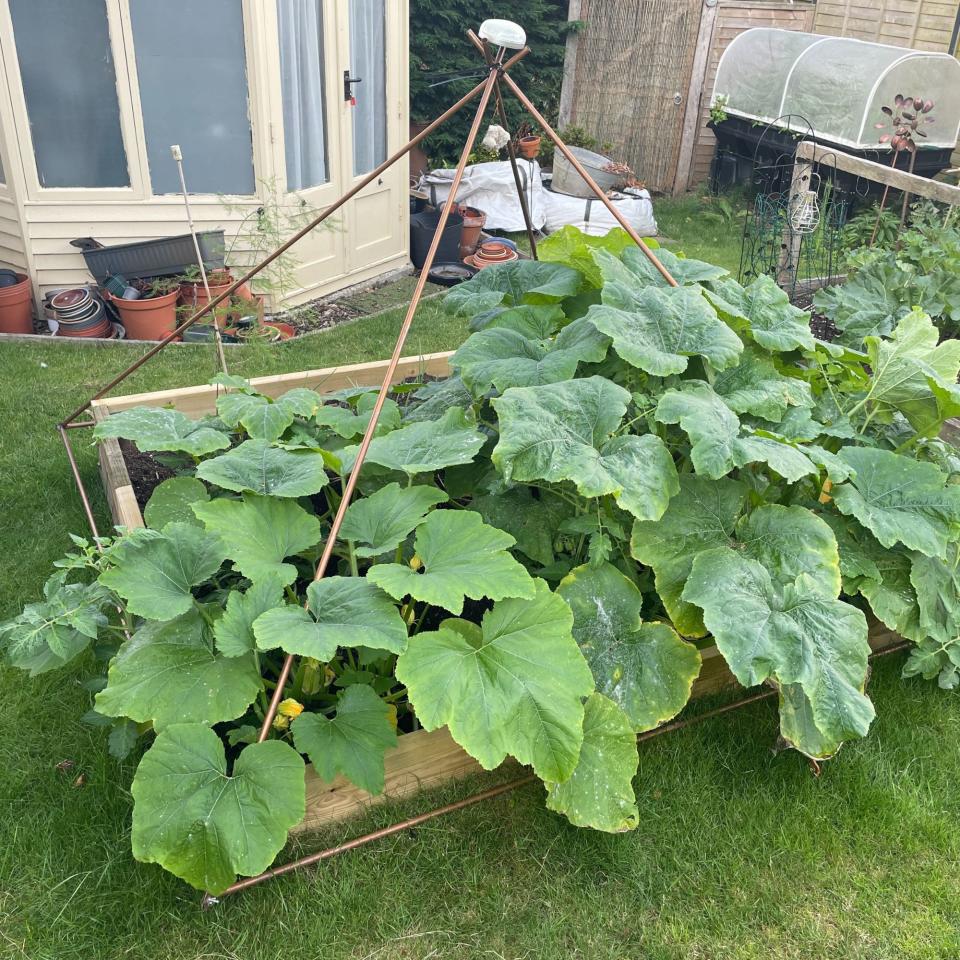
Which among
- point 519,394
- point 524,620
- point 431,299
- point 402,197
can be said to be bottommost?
point 431,299

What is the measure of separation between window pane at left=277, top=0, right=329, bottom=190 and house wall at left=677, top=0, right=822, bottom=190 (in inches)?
195

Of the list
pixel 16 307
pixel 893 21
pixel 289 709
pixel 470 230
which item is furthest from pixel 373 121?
pixel 893 21

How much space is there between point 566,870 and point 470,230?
5.40 metres

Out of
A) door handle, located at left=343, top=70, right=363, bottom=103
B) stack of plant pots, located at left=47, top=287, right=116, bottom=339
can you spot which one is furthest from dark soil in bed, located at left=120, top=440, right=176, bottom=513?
door handle, located at left=343, top=70, right=363, bottom=103

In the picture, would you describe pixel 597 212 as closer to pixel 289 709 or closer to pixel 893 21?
pixel 893 21

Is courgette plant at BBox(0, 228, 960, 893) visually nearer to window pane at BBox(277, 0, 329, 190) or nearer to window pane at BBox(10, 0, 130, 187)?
window pane at BBox(10, 0, 130, 187)

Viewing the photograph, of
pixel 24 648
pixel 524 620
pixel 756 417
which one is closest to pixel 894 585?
pixel 756 417

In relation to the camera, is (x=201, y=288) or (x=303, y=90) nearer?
(x=201, y=288)

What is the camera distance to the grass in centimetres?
166

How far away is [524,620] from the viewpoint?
5.66 ft

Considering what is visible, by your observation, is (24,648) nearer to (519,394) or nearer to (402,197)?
(519,394)

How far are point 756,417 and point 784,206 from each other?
377 centimetres

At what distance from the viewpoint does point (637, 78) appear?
9016 millimetres

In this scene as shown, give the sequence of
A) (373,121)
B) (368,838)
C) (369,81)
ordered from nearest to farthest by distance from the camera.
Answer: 1. (368,838)
2. (369,81)
3. (373,121)
